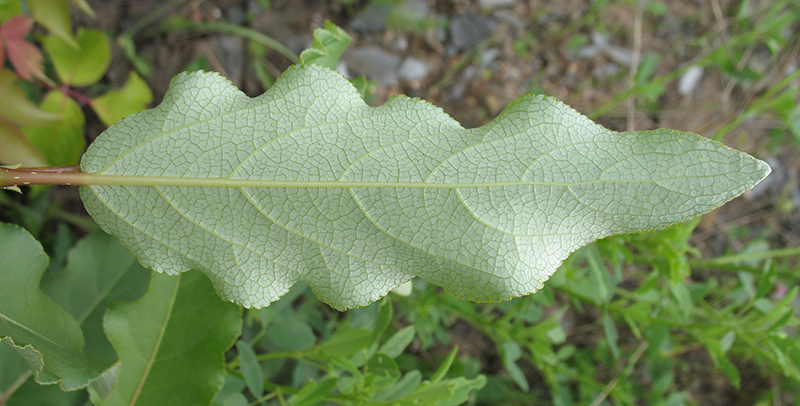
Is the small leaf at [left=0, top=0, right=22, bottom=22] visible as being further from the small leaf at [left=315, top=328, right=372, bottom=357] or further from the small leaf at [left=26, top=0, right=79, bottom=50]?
the small leaf at [left=315, top=328, right=372, bottom=357]

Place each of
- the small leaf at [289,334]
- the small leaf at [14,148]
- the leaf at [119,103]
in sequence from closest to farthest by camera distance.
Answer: the small leaf at [14,148] < the small leaf at [289,334] < the leaf at [119,103]

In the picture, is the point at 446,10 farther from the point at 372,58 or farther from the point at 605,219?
the point at 605,219

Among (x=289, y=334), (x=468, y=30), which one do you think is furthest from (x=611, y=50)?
(x=289, y=334)

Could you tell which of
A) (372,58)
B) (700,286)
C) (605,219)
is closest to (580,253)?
(700,286)

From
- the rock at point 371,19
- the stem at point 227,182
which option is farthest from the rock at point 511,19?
the stem at point 227,182

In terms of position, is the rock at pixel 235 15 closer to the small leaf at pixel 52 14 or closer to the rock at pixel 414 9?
the rock at pixel 414 9

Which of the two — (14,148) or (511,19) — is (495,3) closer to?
(511,19)
